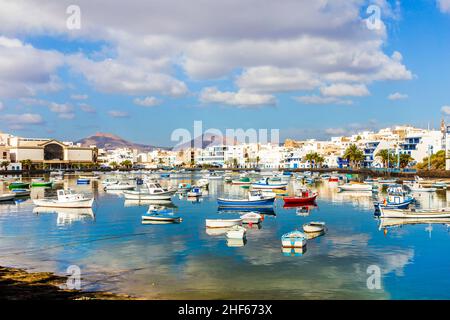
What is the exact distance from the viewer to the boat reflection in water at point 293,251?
1025 inches

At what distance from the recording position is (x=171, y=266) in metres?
23.3

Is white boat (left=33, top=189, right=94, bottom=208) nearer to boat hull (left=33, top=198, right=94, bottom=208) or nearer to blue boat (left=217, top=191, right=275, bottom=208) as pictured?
boat hull (left=33, top=198, right=94, bottom=208)

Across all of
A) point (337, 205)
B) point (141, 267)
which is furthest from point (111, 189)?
point (141, 267)

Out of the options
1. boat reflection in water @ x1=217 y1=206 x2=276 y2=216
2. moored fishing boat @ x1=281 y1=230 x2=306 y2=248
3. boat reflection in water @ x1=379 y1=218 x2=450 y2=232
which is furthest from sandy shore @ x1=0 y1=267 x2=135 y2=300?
boat reflection in water @ x1=217 y1=206 x2=276 y2=216

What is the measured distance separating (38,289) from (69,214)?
28.3m

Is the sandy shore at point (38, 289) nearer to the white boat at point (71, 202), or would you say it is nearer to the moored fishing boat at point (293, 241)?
the moored fishing boat at point (293, 241)

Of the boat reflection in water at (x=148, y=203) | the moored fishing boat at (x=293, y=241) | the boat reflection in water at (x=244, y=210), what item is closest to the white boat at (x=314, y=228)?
the moored fishing boat at (x=293, y=241)

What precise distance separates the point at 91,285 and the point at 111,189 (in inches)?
2440

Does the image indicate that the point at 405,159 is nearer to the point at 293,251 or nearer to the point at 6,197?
the point at 6,197

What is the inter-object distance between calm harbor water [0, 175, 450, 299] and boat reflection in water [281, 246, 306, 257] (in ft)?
0.39

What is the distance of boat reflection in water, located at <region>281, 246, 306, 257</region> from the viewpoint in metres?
26.0

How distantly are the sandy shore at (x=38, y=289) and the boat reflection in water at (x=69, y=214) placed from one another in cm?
1895

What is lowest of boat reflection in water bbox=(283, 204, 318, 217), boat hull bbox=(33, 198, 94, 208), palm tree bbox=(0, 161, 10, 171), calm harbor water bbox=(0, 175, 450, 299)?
calm harbor water bbox=(0, 175, 450, 299)
